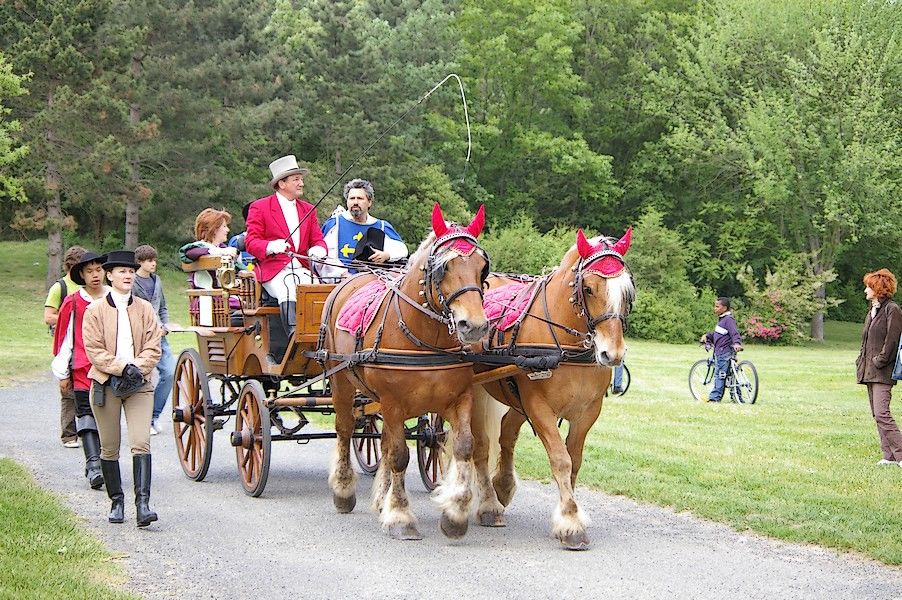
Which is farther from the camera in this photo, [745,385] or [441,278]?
[745,385]

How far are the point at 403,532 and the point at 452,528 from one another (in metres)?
0.37

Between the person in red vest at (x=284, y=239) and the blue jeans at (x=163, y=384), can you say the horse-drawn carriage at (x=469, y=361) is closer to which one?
the person in red vest at (x=284, y=239)

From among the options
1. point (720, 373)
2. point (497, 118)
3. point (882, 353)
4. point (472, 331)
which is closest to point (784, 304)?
point (497, 118)

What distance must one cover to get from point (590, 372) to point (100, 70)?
1288 inches

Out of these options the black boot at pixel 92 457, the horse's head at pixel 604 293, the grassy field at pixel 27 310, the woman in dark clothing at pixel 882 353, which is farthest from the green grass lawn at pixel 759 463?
the grassy field at pixel 27 310

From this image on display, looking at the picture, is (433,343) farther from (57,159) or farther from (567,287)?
(57,159)

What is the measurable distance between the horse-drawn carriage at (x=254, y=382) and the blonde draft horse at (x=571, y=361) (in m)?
1.28

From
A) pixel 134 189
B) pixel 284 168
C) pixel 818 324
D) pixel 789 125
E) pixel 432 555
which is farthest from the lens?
pixel 818 324

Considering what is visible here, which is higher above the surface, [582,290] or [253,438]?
[582,290]

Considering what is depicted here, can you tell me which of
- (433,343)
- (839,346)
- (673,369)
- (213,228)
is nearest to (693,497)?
(433,343)

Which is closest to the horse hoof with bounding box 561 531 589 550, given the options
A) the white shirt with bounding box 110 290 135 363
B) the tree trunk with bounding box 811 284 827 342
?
the white shirt with bounding box 110 290 135 363

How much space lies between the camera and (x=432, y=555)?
7309mm

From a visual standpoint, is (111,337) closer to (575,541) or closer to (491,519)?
(491,519)

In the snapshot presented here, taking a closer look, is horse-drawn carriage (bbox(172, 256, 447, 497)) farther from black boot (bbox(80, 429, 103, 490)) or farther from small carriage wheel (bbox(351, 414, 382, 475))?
black boot (bbox(80, 429, 103, 490))
